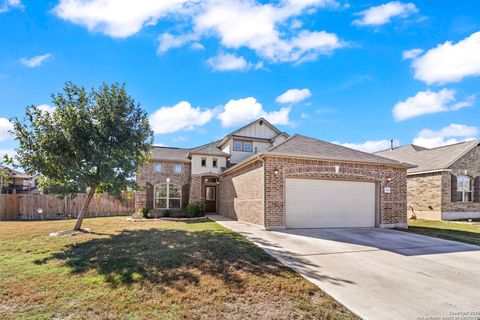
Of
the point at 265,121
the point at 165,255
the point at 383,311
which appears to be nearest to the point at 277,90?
the point at 265,121

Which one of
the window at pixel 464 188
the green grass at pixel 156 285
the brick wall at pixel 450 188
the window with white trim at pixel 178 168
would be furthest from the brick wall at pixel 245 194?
the window at pixel 464 188

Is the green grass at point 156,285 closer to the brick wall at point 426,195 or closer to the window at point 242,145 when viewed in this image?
the window at point 242,145

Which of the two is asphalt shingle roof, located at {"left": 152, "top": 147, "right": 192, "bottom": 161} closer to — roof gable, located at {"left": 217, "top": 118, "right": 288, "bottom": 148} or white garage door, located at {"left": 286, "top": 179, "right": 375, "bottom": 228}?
roof gable, located at {"left": 217, "top": 118, "right": 288, "bottom": 148}

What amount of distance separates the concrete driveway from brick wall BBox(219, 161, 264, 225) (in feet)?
7.72

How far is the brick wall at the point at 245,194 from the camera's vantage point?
11734 mm

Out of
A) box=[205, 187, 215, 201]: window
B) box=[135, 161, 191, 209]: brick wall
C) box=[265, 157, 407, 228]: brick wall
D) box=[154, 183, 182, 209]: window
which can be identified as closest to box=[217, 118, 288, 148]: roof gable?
box=[205, 187, 215, 201]: window

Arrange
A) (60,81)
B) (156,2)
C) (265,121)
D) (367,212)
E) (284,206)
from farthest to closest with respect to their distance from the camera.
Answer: (265,121) → (367,212) → (284,206) → (60,81) → (156,2)

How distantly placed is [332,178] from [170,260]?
8.36 metres

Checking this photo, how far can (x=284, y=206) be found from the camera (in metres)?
11.2

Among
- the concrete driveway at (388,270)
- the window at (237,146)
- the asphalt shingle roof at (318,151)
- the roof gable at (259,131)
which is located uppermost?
the roof gable at (259,131)

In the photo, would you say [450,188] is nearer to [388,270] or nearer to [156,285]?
[388,270]

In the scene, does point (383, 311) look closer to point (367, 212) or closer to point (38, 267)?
point (38, 267)

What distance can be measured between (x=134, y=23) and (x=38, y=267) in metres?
7.80

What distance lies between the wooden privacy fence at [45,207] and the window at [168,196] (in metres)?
1.90
